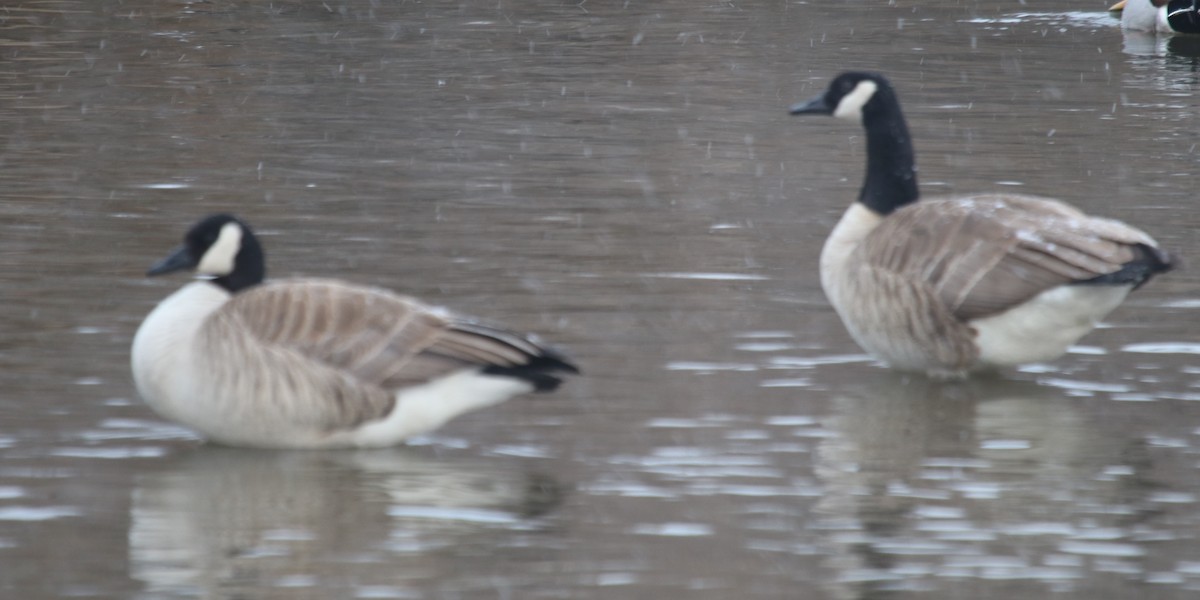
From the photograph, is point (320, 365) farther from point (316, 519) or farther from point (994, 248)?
point (994, 248)

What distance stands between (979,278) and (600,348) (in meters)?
1.99

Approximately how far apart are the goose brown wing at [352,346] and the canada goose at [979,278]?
2275 millimetres

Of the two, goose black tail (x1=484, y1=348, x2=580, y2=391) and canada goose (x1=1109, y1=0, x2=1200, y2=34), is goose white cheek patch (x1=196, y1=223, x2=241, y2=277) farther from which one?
canada goose (x1=1109, y1=0, x2=1200, y2=34)

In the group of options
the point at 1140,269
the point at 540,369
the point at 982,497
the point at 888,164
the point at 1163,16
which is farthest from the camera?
the point at 1163,16

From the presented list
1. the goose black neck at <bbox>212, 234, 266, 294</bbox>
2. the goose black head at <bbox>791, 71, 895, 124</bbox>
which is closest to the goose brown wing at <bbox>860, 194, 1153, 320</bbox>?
the goose black head at <bbox>791, 71, 895, 124</bbox>

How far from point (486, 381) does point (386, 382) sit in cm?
41

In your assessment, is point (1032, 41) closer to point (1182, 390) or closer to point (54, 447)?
point (1182, 390)

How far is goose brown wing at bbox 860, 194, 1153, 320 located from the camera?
8898 mm

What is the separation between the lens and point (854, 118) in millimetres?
10594

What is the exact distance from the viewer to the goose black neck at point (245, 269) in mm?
8430

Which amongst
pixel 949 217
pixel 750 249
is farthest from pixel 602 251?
pixel 949 217

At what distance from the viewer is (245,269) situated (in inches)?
332

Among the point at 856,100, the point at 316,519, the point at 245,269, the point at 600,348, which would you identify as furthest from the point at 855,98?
the point at 316,519

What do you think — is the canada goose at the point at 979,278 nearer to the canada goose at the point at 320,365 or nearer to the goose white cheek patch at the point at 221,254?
the canada goose at the point at 320,365
